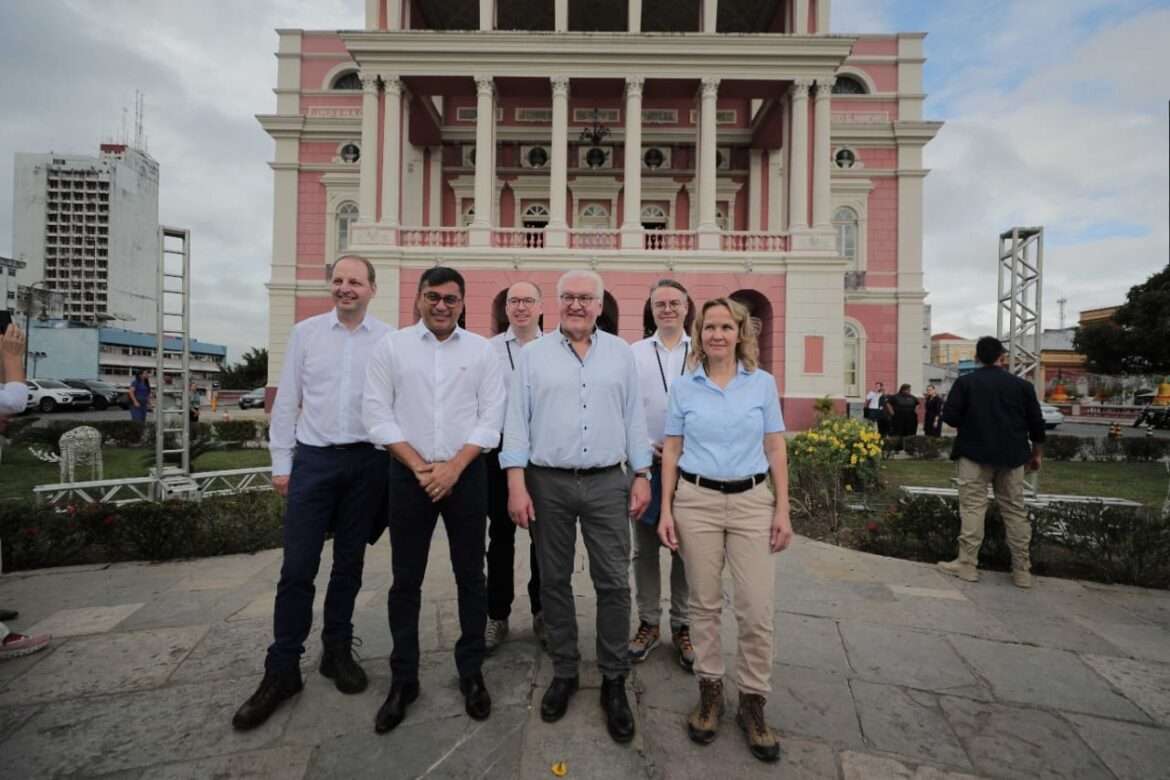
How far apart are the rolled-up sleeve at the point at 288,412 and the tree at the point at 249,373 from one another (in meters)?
50.3

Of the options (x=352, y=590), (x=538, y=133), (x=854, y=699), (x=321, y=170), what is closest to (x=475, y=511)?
(x=352, y=590)

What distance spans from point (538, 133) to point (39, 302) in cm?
6011

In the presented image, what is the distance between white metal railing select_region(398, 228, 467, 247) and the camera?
700 inches

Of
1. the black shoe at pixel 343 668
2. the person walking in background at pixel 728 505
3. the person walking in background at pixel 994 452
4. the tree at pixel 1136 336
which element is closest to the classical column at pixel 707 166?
the person walking in background at pixel 994 452

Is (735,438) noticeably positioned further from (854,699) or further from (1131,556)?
(1131,556)

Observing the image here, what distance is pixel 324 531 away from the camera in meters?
2.99

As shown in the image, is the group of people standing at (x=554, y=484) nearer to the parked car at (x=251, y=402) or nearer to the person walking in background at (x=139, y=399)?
the person walking in background at (x=139, y=399)

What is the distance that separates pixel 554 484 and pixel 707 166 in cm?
1716

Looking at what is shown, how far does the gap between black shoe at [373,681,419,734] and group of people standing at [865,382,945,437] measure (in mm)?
13885

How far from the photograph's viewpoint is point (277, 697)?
2.75 meters

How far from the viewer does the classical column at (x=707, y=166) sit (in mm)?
17469

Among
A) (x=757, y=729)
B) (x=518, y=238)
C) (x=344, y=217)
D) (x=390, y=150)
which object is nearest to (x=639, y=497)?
(x=757, y=729)

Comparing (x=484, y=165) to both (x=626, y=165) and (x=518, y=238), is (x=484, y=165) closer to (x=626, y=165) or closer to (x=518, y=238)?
(x=518, y=238)

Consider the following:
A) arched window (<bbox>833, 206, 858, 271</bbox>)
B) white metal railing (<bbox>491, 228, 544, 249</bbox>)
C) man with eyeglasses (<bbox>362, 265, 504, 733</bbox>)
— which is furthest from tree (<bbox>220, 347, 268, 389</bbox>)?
man with eyeglasses (<bbox>362, 265, 504, 733</bbox>)
